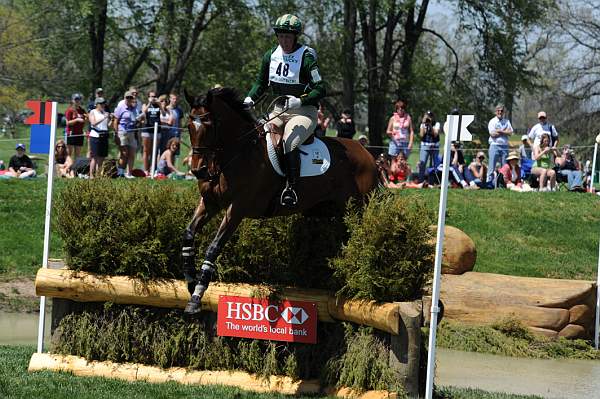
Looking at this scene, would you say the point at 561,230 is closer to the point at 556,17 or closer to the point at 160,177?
the point at 160,177

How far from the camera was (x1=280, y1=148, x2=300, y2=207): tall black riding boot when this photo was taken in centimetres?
915

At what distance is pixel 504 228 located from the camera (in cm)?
1827

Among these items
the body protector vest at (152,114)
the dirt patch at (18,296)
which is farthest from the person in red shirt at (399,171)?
the dirt patch at (18,296)

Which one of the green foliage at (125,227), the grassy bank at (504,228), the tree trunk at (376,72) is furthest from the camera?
the tree trunk at (376,72)

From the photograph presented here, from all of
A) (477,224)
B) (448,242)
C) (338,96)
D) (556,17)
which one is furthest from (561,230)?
(556,17)

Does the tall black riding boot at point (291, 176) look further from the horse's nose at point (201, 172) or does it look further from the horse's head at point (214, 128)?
the horse's nose at point (201, 172)

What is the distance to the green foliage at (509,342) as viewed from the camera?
12719mm

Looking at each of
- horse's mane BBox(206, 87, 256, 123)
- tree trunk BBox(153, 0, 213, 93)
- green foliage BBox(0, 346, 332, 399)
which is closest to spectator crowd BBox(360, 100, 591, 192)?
horse's mane BBox(206, 87, 256, 123)

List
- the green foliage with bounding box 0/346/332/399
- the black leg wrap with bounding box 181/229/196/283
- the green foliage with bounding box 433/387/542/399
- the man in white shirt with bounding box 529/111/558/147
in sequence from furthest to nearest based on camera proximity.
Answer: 1. the man in white shirt with bounding box 529/111/558/147
2. the green foliage with bounding box 433/387/542/399
3. the black leg wrap with bounding box 181/229/196/283
4. the green foliage with bounding box 0/346/332/399

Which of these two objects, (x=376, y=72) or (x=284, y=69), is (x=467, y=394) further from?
(x=376, y=72)

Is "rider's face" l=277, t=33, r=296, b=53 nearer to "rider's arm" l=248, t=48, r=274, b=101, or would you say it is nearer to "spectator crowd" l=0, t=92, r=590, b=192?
"rider's arm" l=248, t=48, r=274, b=101

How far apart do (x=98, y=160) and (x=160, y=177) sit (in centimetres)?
128

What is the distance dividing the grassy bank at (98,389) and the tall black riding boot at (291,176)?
187cm

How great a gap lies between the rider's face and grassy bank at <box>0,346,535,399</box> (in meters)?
3.39
